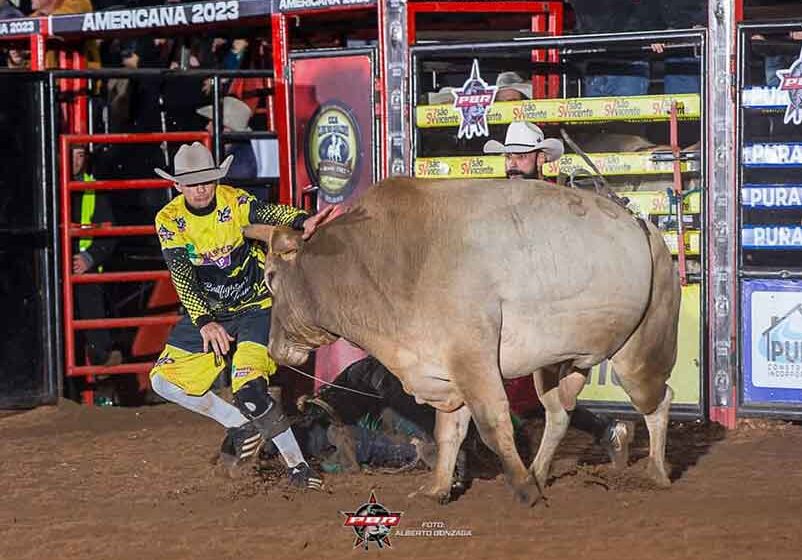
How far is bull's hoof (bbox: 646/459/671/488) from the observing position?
709 centimetres

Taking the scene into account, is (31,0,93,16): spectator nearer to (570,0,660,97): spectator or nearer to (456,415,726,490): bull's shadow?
(570,0,660,97): spectator

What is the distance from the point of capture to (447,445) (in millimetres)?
6875

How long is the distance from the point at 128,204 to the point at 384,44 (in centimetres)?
283

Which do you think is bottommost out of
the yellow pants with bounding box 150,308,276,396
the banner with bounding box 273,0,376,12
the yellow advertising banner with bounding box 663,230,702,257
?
the yellow pants with bounding box 150,308,276,396

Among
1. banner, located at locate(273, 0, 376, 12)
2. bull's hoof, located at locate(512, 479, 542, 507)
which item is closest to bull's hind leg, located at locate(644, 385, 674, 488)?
bull's hoof, located at locate(512, 479, 542, 507)

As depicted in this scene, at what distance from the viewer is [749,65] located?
8602 millimetres

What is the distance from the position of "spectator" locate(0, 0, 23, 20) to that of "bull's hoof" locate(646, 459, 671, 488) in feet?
23.7

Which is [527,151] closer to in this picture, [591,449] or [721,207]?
[721,207]

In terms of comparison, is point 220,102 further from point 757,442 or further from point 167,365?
point 757,442

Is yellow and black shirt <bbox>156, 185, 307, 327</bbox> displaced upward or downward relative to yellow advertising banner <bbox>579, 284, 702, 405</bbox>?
upward

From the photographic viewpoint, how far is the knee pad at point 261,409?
24.2 feet

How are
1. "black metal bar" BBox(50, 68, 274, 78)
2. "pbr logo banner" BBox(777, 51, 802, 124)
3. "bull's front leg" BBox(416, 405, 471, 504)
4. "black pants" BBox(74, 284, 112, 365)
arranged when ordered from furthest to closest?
"black pants" BBox(74, 284, 112, 365), "black metal bar" BBox(50, 68, 274, 78), "pbr logo banner" BBox(777, 51, 802, 124), "bull's front leg" BBox(416, 405, 471, 504)

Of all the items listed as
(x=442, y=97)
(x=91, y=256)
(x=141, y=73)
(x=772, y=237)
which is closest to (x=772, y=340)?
(x=772, y=237)

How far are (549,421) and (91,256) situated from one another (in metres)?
4.47
